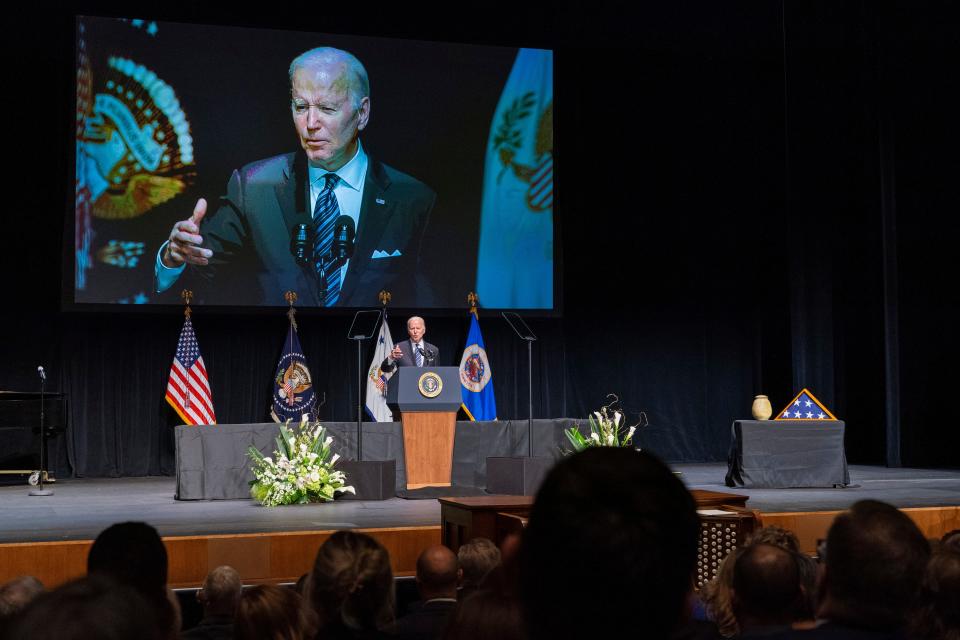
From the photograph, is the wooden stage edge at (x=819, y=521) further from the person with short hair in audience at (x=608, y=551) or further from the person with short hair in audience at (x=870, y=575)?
the person with short hair in audience at (x=608, y=551)

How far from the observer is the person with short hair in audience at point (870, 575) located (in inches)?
70.2

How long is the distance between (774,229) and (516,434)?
5499mm

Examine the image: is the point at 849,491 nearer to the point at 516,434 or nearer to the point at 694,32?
the point at 516,434

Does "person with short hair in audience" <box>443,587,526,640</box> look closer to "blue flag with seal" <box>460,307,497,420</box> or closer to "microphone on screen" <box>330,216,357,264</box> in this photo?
"microphone on screen" <box>330,216,357,264</box>

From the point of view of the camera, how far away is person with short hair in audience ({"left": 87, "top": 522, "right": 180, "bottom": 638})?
2082mm

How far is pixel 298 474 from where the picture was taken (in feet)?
27.3

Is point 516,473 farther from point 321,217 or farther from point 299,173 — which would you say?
point 299,173

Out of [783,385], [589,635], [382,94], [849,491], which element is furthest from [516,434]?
[589,635]

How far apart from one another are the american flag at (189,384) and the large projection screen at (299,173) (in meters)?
0.56

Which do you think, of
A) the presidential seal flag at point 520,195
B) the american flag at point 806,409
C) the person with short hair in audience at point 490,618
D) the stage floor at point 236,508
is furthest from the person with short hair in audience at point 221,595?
the presidential seal flag at point 520,195

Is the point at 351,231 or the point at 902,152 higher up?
the point at 902,152

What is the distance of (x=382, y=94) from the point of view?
1173cm

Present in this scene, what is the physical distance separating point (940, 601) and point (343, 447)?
7.38 metres

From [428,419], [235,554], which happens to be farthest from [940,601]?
[428,419]
